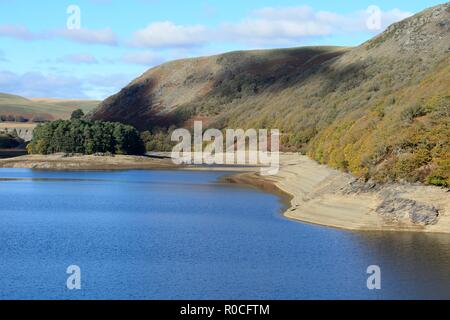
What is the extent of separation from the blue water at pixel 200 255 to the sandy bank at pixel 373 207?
245cm

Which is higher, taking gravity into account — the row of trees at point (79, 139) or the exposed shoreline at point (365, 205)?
the row of trees at point (79, 139)

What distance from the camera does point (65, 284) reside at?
44500 millimetres

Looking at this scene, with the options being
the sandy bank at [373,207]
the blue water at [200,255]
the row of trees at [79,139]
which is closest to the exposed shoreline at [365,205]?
the sandy bank at [373,207]

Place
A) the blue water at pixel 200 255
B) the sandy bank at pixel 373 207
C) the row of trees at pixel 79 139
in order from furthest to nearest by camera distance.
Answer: the row of trees at pixel 79 139
the sandy bank at pixel 373 207
the blue water at pixel 200 255

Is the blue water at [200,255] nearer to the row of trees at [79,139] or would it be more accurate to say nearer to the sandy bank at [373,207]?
the sandy bank at [373,207]

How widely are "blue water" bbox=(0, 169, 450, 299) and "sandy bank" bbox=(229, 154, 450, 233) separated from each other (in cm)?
245

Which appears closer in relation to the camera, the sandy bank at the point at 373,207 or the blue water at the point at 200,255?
the blue water at the point at 200,255

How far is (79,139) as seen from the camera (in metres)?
188

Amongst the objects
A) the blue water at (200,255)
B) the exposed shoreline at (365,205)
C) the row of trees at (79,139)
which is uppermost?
the row of trees at (79,139)

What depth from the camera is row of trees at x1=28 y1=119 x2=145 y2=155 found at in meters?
188

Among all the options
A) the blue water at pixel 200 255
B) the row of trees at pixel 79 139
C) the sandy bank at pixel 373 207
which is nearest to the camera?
the blue water at pixel 200 255

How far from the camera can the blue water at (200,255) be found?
143 ft
